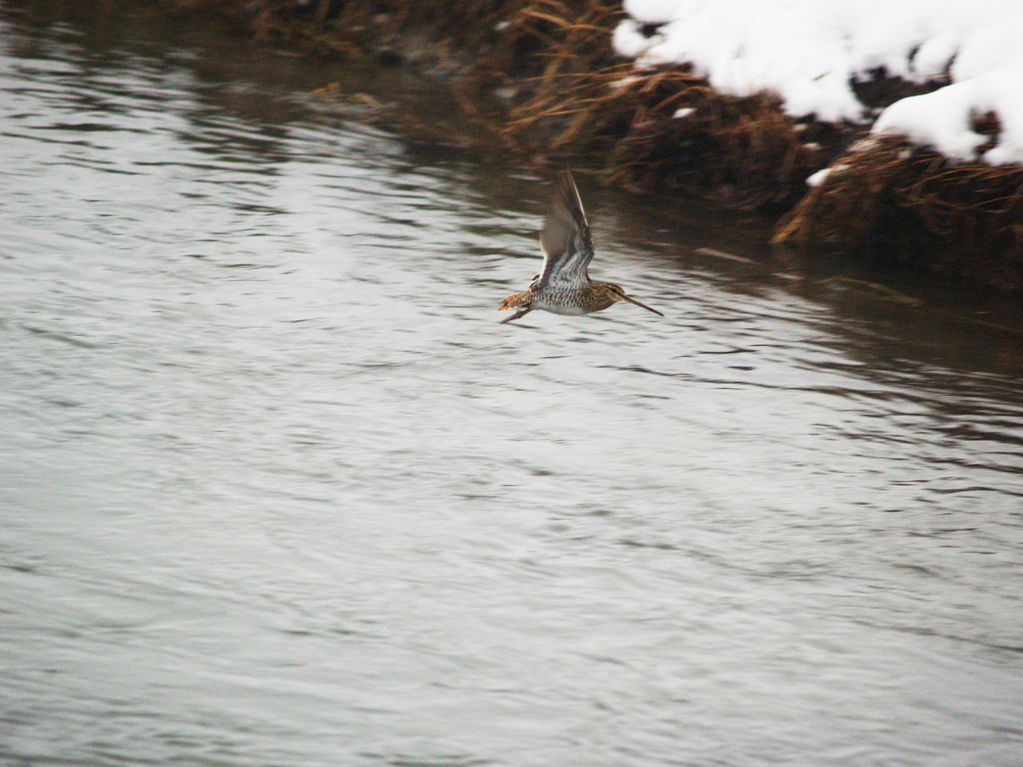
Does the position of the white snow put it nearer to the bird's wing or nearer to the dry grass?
the dry grass

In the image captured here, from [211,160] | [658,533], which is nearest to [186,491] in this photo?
[658,533]

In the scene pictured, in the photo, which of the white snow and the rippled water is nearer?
the rippled water

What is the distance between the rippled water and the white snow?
0.96 meters

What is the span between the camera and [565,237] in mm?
5738

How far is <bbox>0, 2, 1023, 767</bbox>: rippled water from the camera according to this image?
4.45 m

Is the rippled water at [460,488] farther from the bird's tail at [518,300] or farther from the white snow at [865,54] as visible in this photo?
the white snow at [865,54]

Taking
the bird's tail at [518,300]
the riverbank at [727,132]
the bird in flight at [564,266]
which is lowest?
the bird's tail at [518,300]

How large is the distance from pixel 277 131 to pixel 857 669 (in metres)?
6.63

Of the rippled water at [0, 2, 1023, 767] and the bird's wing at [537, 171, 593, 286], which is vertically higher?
the bird's wing at [537, 171, 593, 286]

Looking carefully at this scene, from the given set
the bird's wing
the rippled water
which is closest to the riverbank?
the rippled water

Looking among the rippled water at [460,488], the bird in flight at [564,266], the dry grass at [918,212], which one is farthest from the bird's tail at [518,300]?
the dry grass at [918,212]

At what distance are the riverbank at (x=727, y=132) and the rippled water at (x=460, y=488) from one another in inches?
22.5

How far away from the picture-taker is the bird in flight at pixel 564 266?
18.3 feet

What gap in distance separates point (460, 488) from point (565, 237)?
3.42 feet
